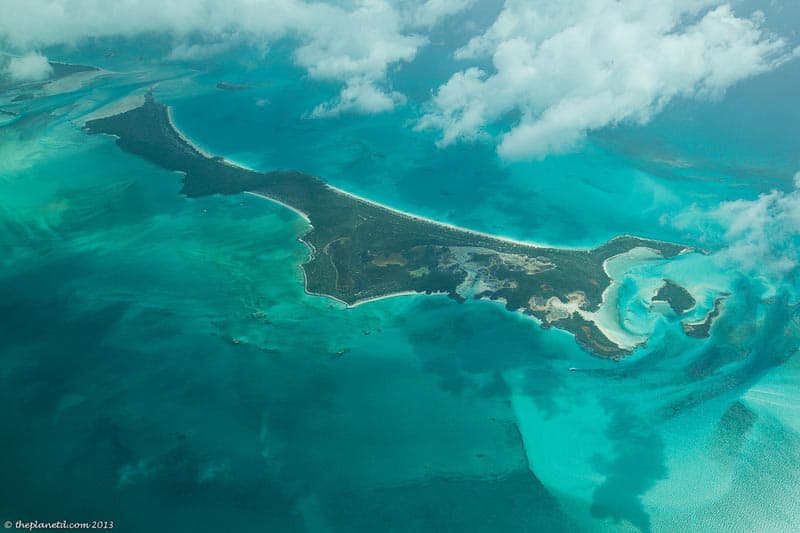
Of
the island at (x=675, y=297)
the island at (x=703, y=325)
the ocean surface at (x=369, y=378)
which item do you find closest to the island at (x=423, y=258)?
the ocean surface at (x=369, y=378)

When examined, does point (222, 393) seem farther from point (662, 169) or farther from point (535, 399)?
point (662, 169)

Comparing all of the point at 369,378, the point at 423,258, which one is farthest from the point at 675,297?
the point at 369,378

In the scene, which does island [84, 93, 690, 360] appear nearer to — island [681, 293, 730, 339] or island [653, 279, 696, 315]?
island [653, 279, 696, 315]

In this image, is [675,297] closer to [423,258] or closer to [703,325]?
[703,325]

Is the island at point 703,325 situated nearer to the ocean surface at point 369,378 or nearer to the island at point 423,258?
the ocean surface at point 369,378

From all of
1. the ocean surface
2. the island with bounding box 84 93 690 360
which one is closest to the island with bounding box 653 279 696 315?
the ocean surface

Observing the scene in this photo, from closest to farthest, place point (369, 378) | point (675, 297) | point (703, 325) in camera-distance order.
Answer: point (369, 378), point (703, 325), point (675, 297)

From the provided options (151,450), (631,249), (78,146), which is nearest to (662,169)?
(631,249)
